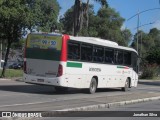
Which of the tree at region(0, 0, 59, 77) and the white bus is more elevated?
the tree at region(0, 0, 59, 77)

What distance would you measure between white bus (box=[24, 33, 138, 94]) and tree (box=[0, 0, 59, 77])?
1139 cm

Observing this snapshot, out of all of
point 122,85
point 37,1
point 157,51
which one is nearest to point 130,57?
point 122,85

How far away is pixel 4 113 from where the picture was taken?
39.9ft

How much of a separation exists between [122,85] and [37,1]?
14.1 metres

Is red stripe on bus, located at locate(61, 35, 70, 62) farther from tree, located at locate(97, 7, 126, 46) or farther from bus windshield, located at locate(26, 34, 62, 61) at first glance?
tree, located at locate(97, 7, 126, 46)

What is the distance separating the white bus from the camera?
20578 millimetres

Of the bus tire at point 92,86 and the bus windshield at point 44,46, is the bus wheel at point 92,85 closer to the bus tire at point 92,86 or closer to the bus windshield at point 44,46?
the bus tire at point 92,86

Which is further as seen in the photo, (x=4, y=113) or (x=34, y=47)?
(x=34, y=47)

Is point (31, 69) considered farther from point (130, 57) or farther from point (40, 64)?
point (130, 57)

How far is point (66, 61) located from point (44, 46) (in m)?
1.39

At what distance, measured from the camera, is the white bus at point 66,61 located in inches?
810

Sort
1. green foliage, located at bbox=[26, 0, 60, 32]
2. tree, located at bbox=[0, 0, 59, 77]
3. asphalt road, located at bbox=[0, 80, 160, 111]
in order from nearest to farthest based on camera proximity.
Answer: asphalt road, located at bbox=[0, 80, 160, 111] < tree, located at bbox=[0, 0, 59, 77] < green foliage, located at bbox=[26, 0, 60, 32]

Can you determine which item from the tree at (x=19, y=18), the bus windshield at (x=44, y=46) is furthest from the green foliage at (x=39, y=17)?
the bus windshield at (x=44, y=46)

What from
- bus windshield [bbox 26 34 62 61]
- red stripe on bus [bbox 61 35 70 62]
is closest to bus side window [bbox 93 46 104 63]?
red stripe on bus [bbox 61 35 70 62]
